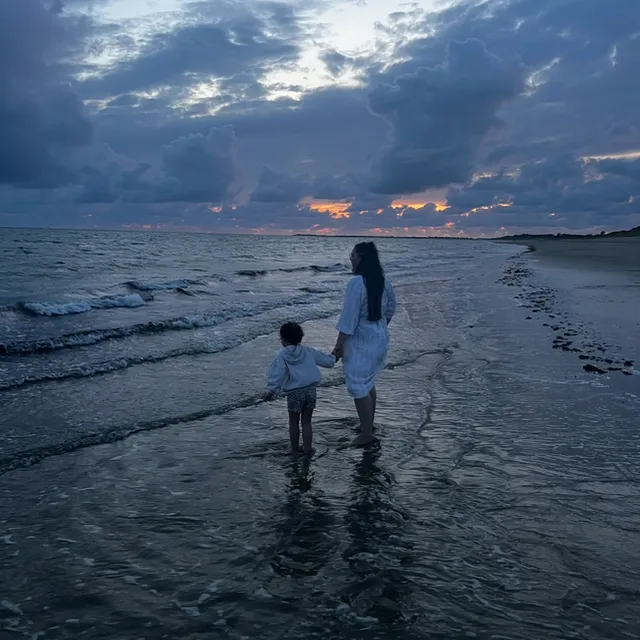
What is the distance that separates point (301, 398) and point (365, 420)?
89 cm

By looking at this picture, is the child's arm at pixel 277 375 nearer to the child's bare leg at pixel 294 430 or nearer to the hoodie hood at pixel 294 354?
the hoodie hood at pixel 294 354

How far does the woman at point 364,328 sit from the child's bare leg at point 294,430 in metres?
0.68

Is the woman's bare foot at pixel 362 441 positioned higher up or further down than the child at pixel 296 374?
further down

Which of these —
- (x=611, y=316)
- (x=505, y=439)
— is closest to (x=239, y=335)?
(x=505, y=439)

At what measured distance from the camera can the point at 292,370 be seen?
6.25 metres

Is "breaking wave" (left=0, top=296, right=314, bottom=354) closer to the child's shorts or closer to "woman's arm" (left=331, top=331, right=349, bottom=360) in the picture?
the child's shorts

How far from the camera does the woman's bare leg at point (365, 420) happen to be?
6.70 meters

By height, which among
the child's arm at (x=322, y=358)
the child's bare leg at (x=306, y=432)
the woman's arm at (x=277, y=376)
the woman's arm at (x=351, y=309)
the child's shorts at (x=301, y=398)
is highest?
the woman's arm at (x=351, y=309)

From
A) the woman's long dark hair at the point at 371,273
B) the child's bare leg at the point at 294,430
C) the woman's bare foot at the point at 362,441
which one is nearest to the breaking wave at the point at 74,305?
the child's bare leg at the point at 294,430

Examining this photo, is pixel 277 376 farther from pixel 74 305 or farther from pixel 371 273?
pixel 74 305

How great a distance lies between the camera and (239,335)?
589 inches

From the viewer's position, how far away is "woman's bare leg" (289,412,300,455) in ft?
21.1

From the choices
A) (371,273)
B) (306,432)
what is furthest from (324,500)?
(371,273)

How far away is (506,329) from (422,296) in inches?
371
